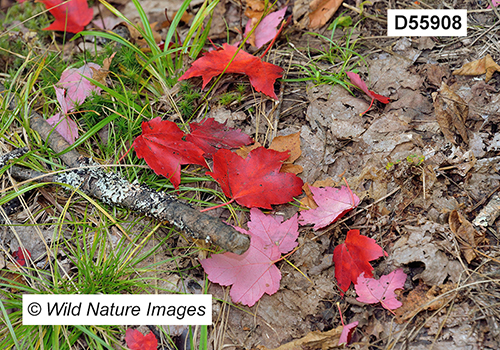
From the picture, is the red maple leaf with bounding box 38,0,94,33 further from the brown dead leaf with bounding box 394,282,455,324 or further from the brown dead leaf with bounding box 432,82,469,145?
the brown dead leaf with bounding box 394,282,455,324

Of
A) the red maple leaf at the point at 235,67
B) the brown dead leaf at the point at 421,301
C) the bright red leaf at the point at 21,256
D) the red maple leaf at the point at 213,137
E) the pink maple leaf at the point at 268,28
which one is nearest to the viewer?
the brown dead leaf at the point at 421,301

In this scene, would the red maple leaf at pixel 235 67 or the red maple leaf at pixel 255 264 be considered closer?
the red maple leaf at pixel 255 264

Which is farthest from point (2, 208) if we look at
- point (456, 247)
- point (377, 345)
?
point (456, 247)

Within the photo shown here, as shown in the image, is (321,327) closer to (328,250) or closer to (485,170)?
(328,250)

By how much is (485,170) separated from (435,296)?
0.74m

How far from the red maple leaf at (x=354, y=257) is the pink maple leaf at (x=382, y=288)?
4cm

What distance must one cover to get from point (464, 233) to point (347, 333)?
0.73 metres

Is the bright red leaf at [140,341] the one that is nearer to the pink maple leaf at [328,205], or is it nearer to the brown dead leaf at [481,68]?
the pink maple leaf at [328,205]

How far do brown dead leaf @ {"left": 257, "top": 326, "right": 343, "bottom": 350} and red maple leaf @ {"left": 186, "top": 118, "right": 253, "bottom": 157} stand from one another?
1.07 meters

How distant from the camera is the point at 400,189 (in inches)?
72.6

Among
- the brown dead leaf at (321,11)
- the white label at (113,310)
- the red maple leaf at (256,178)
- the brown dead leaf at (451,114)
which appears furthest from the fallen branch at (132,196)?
the brown dead leaf at (321,11)

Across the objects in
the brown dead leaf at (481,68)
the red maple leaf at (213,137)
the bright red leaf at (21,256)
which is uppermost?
the brown dead leaf at (481,68)

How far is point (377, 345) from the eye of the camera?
1.54 m

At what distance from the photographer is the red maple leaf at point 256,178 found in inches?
72.7
